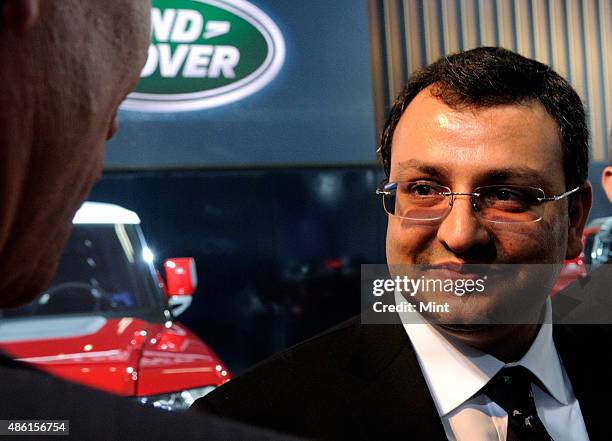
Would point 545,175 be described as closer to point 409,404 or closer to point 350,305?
point 409,404

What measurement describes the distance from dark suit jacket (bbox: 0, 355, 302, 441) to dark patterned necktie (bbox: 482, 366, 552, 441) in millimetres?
677

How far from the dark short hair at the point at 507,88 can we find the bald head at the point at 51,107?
25.4 inches

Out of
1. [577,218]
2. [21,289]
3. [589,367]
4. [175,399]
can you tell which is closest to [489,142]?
[577,218]

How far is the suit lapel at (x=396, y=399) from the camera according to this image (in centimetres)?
80

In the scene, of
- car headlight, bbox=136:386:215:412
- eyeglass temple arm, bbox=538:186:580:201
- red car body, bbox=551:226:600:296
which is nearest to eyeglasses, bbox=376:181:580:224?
eyeglass temple arm, bbox=538:186:580:201

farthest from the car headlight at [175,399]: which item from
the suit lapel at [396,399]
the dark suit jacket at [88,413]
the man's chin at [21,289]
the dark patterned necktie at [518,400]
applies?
the dark suit jacket at [88,413]

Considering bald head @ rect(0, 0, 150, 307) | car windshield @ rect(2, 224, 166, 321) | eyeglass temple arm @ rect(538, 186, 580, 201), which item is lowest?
car windshield @ rect(2, 224, 166, 321)

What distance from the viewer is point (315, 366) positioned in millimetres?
897

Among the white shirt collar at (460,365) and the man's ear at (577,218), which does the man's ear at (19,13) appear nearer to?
the white shirt collar at (460,365)

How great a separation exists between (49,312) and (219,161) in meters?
0.57

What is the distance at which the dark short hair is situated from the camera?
33.8 inches

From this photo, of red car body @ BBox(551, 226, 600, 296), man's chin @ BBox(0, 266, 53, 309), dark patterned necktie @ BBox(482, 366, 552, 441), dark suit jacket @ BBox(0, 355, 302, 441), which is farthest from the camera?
red car body @ BBox(551, 226, 600, 296)

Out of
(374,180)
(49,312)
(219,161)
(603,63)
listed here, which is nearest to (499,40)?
(603,63)

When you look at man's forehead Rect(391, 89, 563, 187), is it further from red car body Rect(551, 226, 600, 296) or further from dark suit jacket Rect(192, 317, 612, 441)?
red car body Rect(551, 226, 600, 296)
